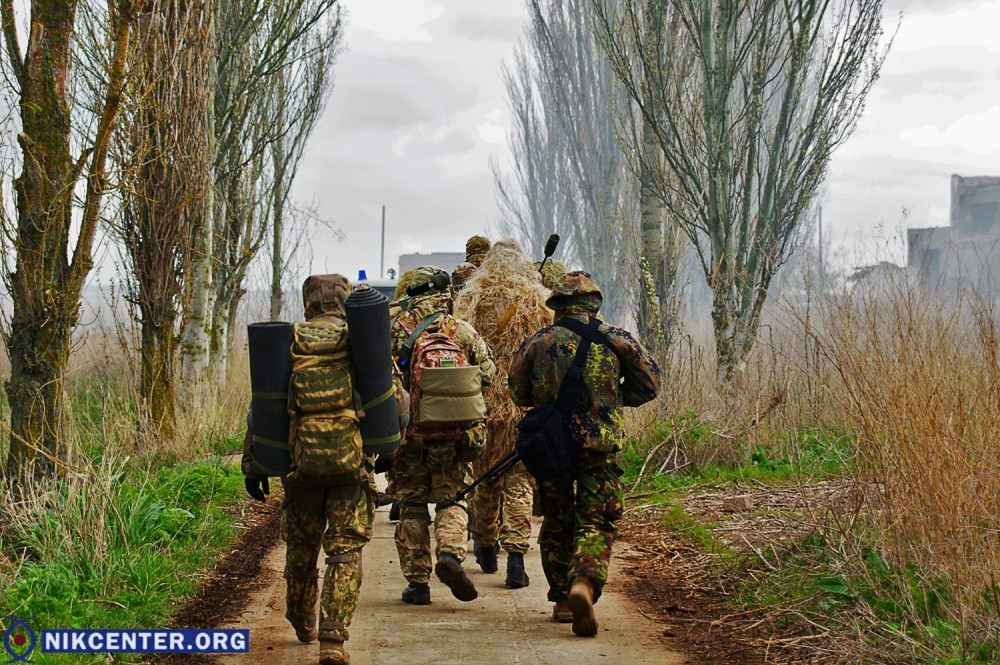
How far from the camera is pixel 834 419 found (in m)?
9.12

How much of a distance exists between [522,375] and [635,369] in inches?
26.2

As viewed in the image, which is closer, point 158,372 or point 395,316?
point 395,316

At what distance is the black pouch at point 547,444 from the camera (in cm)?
602

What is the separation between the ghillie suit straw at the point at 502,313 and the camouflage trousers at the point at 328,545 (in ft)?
7.36

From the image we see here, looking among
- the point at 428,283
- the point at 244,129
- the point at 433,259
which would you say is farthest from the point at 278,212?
the point at 433,259

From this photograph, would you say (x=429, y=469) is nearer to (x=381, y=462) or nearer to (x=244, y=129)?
(x=381, y=462)

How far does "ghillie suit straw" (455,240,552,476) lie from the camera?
7754mm

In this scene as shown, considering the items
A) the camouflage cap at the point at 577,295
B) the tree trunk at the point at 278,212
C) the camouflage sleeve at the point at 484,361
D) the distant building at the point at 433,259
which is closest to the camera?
the camouflage cap at the point at 577,295

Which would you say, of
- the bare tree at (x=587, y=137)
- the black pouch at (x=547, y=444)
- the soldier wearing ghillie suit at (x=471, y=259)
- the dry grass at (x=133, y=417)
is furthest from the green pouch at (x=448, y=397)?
the bare tree at (x=587, y=137)

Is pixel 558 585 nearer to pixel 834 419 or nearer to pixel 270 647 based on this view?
pixel 270 647

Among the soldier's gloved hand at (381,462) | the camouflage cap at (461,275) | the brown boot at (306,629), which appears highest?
the camouflage cap at (461,275)

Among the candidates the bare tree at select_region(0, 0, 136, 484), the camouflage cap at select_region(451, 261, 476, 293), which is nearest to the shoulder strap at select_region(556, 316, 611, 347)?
the camouflage cap at select_region(451, 261, 476, 293)

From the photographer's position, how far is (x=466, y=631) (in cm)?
602

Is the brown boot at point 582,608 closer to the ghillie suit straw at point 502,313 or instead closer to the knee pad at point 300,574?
the knee pad at point 300,574
